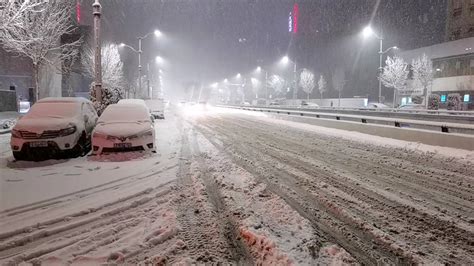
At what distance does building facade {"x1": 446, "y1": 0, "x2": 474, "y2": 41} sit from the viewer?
5778 cm

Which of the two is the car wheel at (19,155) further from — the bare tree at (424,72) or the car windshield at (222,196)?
the bare tree at (424,72)

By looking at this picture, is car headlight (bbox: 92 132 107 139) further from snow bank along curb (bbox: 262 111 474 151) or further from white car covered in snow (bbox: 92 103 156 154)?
snow bank along curb (bbox: 262 111 474 151)

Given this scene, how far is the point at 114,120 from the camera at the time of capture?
33.0 ft

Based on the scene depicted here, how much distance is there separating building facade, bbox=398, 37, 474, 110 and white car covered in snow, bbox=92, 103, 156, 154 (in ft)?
153

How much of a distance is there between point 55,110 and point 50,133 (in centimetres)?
157

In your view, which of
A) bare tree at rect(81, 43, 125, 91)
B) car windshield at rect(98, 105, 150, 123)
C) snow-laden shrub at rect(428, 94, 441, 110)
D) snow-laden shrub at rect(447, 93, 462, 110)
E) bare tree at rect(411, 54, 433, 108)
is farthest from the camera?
bare tree at rect(411, 54, 433, 108)

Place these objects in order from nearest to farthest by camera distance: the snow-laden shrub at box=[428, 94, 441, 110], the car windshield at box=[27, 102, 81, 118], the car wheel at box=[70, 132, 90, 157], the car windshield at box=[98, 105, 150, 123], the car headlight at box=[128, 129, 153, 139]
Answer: the car headlight at box=[128, 129, 153, 139], the car wheel at box=[70, 132, 90, 157], the car windshield at box=[27, 102, 81, 118], the car windshield at box=[98, 105, 150, 123], the snow-laden shrub at box=[428, 94, 441, 110]

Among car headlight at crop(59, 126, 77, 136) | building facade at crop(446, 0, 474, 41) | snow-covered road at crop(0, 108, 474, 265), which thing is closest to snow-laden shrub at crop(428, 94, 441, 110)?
snow-covered road at crop(0, 108, 474, 265)

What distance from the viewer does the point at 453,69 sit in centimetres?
5016

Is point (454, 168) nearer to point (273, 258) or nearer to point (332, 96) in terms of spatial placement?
point (273, 258)

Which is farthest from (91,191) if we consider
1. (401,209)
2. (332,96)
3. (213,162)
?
(332,96)

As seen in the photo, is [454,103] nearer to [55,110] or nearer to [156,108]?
[156,108]

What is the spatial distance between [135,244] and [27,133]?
263 inches

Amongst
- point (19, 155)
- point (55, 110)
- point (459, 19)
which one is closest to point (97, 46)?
point (55, 110)
